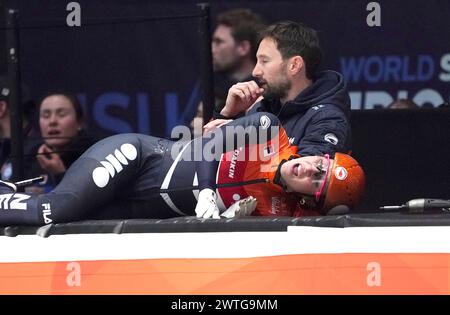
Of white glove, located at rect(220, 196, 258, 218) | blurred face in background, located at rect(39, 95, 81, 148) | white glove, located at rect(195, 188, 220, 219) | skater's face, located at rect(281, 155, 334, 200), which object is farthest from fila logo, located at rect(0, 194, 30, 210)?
blurred face in background, located at rect(39, 95, 81, 148)

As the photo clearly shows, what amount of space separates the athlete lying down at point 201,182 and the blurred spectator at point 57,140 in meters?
1.25

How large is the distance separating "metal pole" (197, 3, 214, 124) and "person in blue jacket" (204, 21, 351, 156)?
0.45 meters

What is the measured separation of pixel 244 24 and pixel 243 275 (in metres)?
2.89

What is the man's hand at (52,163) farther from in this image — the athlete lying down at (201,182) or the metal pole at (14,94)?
the athlete lying down at (201,182)

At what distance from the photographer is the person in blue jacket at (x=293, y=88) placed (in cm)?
580

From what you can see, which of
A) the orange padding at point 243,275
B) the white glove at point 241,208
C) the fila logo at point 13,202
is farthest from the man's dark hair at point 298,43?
the fila logo at point 13,202

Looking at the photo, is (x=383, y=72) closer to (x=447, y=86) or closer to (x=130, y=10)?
(x=447, y=86)

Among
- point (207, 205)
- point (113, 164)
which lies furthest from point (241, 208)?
point (113, 164)

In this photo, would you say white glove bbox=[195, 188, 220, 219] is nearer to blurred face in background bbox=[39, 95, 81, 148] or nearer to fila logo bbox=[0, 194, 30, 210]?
fila logo bbox=[0, 194, 30, 210]

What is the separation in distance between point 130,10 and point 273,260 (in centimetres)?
286

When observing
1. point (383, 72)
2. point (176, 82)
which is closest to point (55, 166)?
point (176, 82)

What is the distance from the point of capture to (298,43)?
5.92m

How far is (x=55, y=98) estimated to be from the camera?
7.28 metres

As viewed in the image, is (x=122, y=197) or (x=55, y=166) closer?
(x=122, y=197)
